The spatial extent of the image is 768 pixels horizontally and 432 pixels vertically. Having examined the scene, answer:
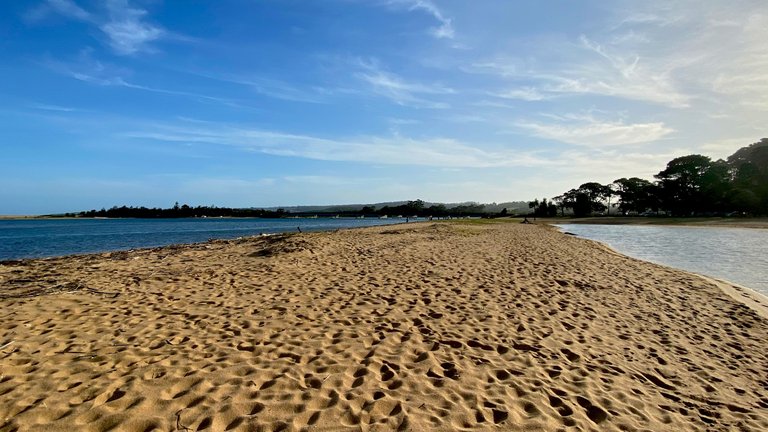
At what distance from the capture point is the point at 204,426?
388cm

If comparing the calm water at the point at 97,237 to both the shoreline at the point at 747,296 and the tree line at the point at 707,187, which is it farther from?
the tree line at the point at 707,187

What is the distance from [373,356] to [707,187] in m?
114

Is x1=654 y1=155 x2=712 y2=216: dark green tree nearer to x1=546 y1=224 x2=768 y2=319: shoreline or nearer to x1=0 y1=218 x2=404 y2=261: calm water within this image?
x1=0 y1=218 x2=404 y2=261: calm water

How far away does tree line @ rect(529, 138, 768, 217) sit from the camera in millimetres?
80625

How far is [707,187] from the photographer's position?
Answer: 8950 cm

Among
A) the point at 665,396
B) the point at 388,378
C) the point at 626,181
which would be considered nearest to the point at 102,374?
the point at 388,378

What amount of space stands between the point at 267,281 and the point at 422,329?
6245mm

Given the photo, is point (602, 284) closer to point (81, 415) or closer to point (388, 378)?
point (388, 378)

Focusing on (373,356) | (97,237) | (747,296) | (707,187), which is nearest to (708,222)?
(707,187)

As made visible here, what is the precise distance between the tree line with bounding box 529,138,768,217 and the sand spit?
3774 inches

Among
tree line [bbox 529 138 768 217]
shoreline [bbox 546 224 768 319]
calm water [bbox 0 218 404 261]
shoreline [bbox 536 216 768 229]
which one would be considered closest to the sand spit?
shoreline [bbox 546 224 768 319]

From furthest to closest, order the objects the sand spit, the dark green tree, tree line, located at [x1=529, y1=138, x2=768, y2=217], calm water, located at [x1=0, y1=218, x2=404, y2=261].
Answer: the dark green tree
tree line, located at [x1=529, y1=138, x2=768, y2=217]
calm water, located at [x1=0, y1=218, x2=404, y2=261]
the sand spit

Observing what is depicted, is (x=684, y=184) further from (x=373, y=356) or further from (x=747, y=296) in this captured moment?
(x=373, y=356)

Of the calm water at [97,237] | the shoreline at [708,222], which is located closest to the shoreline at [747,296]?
the calm water at [97,237]
